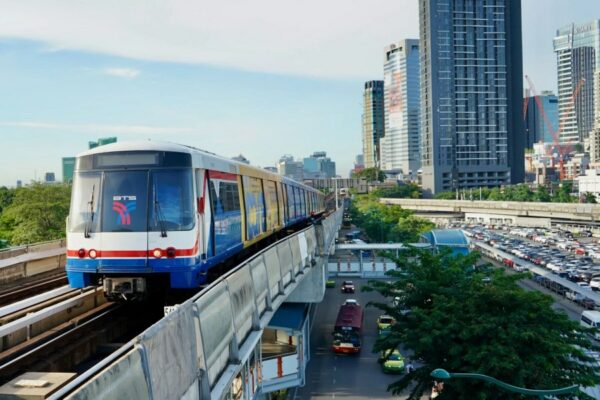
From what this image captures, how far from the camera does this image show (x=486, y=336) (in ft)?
43.5

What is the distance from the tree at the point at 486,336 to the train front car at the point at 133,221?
6233mm

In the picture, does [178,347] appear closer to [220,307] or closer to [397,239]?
[220,307]

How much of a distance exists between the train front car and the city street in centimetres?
1673

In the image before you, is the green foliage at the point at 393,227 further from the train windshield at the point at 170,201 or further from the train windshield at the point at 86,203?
the train windshield at the point at 86,203

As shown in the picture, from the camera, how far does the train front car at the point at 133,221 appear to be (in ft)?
33.8

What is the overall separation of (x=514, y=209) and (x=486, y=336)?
291ft

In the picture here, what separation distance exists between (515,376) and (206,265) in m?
6.96

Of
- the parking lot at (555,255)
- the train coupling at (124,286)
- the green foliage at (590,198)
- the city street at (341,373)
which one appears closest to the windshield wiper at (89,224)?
the train coupling at (124,286)

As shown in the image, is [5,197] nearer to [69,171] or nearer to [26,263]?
[69,171]

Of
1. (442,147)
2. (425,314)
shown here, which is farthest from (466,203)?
(425,314)

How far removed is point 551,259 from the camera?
62.6 metres

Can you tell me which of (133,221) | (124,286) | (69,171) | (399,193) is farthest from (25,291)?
(399,193)

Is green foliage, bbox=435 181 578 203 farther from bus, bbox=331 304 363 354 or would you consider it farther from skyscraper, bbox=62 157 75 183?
bus, bbox=331 304 363 354

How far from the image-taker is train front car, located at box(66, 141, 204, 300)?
1031cm
